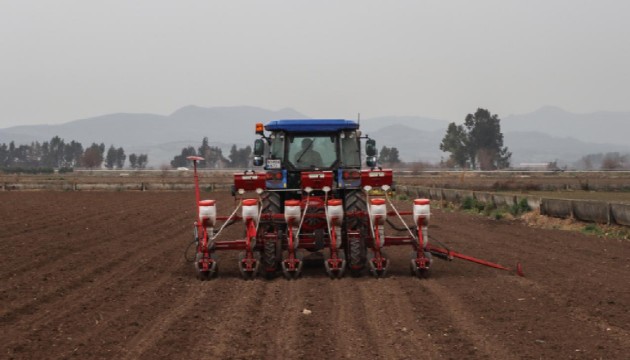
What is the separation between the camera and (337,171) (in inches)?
479

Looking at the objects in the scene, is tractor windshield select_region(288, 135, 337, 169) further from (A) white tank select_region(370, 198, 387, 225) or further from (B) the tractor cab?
(A) white tank select_region(370, 198, 387, 225)

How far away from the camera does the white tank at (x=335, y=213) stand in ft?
34.6

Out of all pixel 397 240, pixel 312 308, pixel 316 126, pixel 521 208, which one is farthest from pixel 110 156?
pixel 312 308

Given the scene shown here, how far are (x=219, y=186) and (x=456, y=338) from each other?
4421 cm

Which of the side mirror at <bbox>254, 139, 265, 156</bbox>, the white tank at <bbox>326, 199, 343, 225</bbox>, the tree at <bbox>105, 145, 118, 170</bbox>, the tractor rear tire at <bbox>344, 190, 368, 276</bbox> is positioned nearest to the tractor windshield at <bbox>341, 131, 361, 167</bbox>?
the tractor rear tire at <bbox>344, 190, 368, 276</bbox>

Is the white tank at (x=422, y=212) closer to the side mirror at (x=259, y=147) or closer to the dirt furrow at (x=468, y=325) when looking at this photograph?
the dirt furrow at (x=468, y=325)

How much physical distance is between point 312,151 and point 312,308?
15.7ft

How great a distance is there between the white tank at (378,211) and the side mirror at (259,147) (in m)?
2.69

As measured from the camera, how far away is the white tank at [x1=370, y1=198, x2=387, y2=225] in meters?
10.5

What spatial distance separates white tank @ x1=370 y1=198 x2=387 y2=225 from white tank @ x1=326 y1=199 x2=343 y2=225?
0.49 metres

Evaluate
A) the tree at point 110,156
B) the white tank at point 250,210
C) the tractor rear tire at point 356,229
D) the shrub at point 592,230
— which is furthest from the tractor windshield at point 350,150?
the tree at point 110,156

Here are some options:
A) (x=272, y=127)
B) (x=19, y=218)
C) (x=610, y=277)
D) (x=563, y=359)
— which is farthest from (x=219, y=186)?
(x=563, y=359)

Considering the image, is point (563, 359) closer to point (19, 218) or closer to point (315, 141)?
point (315, 141)

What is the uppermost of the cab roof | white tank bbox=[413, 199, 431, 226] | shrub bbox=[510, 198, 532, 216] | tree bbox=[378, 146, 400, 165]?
tree bbox=[378, 146, 400, 165]
